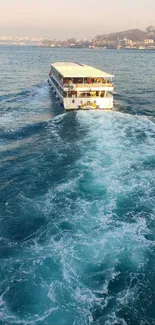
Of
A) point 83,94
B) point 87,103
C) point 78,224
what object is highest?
point 83,94

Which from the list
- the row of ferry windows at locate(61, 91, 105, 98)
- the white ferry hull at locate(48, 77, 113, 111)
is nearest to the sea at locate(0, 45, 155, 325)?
the white ferry hull at locate(48, 77, 113, 111)

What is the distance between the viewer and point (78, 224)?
936 inches

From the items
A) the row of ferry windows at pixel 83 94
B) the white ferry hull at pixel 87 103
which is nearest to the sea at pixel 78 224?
the white ferry hull at pixel 87 103

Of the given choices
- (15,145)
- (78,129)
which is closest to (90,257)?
(15,145)

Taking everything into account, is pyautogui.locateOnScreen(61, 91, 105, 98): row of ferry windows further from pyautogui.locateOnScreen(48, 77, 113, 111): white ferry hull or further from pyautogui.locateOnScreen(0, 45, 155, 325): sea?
pyautogui.locateOnScreen(0, 45, 155, 325): sea

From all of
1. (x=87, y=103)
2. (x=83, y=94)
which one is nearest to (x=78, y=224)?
(x=87, y=103)

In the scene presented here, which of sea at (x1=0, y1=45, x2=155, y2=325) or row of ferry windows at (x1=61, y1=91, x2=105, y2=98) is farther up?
row of ferry windows at (x1=61, y1=91, x2=105, y2=98)

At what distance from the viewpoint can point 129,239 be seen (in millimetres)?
22297

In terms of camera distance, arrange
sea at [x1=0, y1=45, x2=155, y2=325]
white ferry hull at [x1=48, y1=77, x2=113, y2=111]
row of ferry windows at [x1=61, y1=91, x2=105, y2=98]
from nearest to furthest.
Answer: sea at [x1=0, y1=45, x2=155, y2=325]
white ferry hull at [x1=48, y1=77, x2=113, y2=111]
row of ferry windows at [x1=61, y1=91, x2=105, y2=98]

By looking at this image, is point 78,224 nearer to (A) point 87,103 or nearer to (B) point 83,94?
(A) point 87,103

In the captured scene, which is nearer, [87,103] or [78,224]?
[78,224]

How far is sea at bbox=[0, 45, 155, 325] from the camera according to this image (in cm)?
1728

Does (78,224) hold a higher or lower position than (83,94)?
lower

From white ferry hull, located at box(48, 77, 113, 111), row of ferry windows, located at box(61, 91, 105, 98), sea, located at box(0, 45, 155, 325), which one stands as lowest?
sea, located at box(0, 45, 155, 325)
